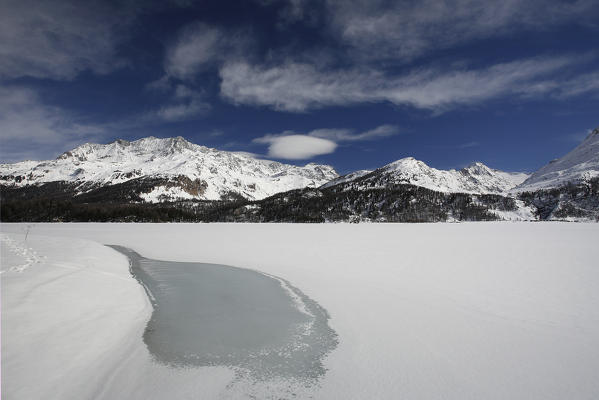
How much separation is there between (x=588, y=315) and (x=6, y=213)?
137053 millimetres

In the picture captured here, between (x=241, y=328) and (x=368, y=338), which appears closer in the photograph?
(x=368, y=338)

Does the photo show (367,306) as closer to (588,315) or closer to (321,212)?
(588,315)

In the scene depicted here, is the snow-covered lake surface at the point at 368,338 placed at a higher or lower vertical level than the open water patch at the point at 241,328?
higher

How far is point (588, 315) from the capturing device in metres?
9.24

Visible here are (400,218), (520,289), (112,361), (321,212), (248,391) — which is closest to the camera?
(248,391)

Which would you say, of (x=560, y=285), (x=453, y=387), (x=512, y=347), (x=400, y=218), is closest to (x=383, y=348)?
(x=453, y=387)

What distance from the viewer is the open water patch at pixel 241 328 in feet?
21.3

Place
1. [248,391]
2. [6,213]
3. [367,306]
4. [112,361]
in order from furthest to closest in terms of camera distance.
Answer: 1. [6,213]
2. [367,306]
3. [112,361]
4. [248,391]

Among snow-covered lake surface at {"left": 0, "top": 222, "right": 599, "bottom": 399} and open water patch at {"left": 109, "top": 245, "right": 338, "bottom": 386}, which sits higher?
snow-covered lake surface at {"left": 0, "top": 222, "right": 599, "bottom": 399}

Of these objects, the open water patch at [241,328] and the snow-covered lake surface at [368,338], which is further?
the open water patch at [241,328]

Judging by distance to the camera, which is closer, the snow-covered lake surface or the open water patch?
the snow-covered lake surface

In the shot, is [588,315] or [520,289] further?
[520,289]

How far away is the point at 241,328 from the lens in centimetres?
859

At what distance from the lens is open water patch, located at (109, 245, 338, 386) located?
21.3 ft
